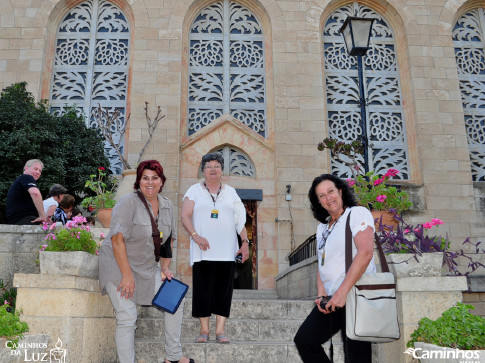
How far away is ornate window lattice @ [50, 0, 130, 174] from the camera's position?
1278cm

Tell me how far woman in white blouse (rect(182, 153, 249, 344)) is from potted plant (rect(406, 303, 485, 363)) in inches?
72.9

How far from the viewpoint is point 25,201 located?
6.17m

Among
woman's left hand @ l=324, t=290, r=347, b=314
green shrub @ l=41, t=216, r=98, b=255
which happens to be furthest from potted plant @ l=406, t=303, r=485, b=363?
green shrub @ l=41, t=216, r=98, b=255

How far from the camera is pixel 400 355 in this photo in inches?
155

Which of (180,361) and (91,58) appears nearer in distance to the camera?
(180,361)

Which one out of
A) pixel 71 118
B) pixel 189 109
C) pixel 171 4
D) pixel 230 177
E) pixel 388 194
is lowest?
pixel 388 194

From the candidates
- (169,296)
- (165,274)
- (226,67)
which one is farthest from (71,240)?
(226,67)

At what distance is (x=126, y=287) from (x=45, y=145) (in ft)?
23.5

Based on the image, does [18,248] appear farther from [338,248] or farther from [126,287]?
[338,248]

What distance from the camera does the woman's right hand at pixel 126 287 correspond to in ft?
11.6

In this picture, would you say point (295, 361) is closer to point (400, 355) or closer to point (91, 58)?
point (400, 355)

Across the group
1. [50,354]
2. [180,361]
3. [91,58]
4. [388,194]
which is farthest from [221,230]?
[91,58]

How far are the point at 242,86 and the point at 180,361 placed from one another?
1030cm

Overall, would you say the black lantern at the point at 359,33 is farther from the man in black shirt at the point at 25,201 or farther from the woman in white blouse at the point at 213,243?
the man in black shirt at the point at 25,201
